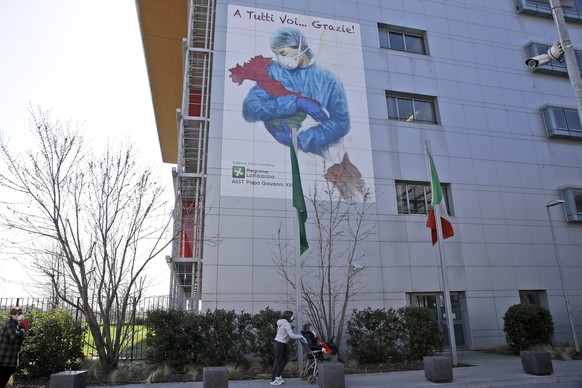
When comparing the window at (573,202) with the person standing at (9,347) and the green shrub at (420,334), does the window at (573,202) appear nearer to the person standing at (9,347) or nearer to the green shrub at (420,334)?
the green shrub at (420,334)

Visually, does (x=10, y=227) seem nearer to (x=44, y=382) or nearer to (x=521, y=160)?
(x=44, y=382)

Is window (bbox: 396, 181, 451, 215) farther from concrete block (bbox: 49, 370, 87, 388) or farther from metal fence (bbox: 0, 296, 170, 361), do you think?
concrete block (bbox: 49, 370, 87, 388)

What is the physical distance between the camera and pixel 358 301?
15812 mm

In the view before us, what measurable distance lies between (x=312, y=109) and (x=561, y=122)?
1328 centimetres

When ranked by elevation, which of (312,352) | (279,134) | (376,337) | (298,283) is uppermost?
(279,134)

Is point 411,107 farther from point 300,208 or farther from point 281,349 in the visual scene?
point 281,349

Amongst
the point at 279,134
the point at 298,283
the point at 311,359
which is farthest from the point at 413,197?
the point at 311,359

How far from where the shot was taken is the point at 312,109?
57.7 ft

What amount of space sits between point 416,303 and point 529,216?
282 inches

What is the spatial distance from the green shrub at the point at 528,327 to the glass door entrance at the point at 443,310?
2.06 meters

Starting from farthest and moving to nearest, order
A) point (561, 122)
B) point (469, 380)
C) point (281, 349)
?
point (561, 122)
point (469, 380)
point (281, 349)

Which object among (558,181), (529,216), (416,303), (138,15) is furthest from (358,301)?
(138,15)

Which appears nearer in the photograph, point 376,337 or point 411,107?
point 376,337

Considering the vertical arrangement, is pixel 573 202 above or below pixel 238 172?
below
